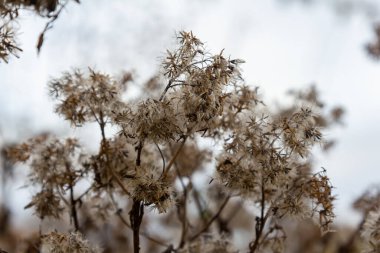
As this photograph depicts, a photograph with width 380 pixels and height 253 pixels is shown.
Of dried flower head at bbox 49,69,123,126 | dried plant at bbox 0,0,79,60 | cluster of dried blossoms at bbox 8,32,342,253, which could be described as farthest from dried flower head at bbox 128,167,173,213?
dried plant at bbox 0,0,79,60

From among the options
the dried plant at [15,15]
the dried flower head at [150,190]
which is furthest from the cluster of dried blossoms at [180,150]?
the dried plant at [15,15]

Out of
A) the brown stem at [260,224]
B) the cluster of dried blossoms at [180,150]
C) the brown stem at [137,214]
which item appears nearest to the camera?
the cluster of dried blossoms at [180,150]

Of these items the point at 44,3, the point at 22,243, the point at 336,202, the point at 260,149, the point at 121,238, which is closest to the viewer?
the point at 44,3

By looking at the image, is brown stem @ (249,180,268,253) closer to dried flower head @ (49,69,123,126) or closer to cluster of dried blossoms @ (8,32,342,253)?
cluster of dried blossoms @ (8,32,342,253)

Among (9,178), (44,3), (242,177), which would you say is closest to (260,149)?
(242,177)

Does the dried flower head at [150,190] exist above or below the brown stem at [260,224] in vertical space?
below

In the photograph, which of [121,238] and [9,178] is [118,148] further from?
[9,178]

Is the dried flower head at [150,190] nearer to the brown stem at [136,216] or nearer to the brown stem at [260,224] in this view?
the brown stem at [136,216]

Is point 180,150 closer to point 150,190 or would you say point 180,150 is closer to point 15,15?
point 150,190

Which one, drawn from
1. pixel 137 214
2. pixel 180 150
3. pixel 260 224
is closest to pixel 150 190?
pixel 137 214
